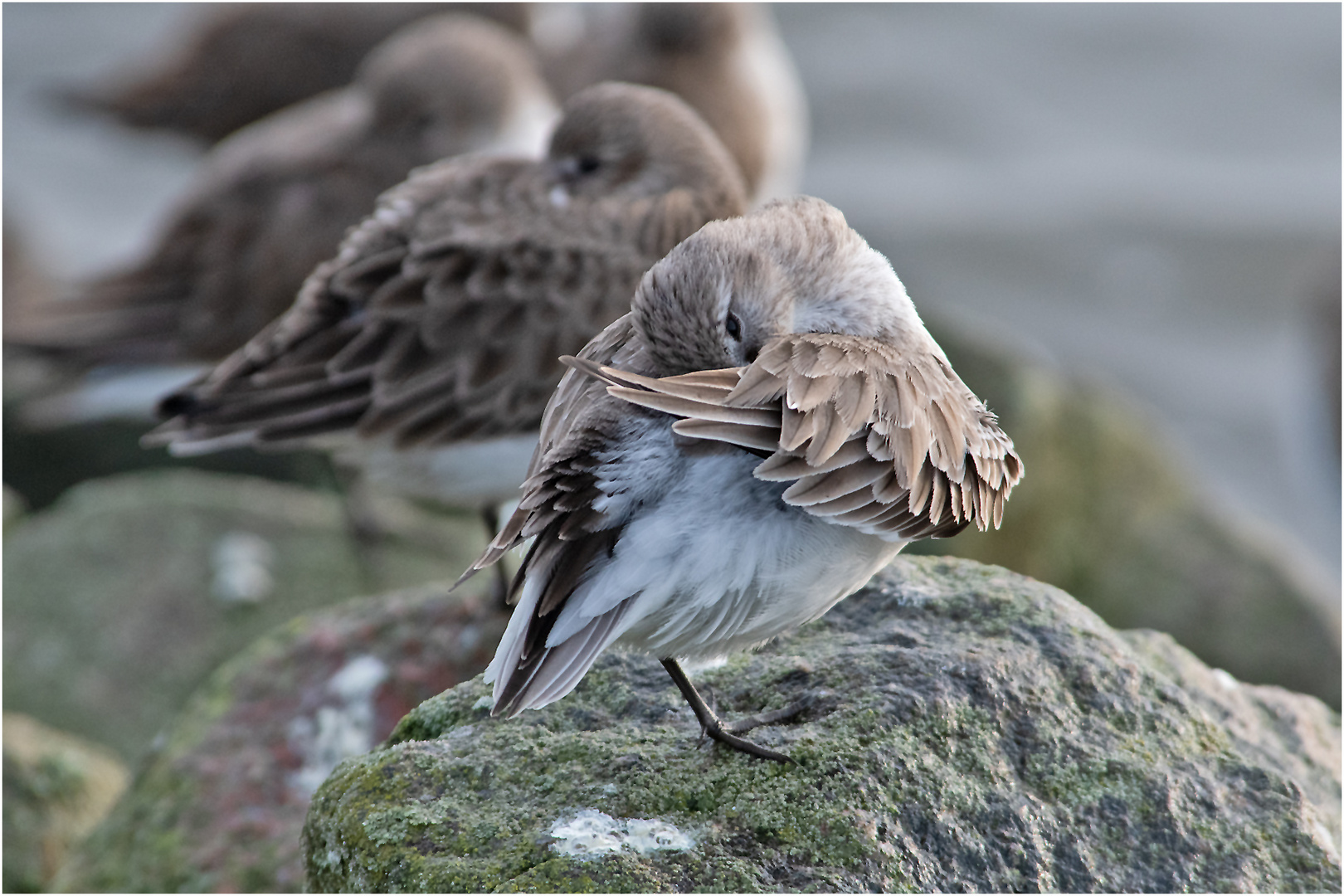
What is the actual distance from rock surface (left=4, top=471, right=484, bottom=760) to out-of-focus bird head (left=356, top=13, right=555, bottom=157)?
204cm

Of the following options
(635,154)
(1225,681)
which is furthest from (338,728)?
(1225,681)

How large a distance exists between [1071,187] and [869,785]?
479 inches

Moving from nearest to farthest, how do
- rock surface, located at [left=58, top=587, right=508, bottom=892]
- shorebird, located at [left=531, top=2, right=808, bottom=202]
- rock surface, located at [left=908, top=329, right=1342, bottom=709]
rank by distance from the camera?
rock surface, located at [left=58, top=587, right=508, bottom=892] < rock surface, located at [left=908, top=329, right=1342, bottom=709] < shorebird, located at [left=531, top=2, right=808, bottom=202]

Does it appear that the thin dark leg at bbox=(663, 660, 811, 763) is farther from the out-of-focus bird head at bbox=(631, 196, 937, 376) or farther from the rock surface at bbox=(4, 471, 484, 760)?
the rock surface at bbox=(4, 471, 484, 760)

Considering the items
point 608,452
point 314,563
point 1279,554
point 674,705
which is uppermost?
point 608,452

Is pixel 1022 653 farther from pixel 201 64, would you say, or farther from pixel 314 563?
pixel 201 64

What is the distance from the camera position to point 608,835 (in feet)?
9.61

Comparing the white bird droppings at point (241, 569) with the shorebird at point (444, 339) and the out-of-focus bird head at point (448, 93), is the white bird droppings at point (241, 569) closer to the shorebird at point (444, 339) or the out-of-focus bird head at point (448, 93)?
the shorebird at point (444, 339)

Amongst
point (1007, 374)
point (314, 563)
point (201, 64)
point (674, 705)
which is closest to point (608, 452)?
point (674, 705)

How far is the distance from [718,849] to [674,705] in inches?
24.8

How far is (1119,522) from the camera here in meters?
7.83

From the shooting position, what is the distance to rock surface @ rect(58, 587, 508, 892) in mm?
4105

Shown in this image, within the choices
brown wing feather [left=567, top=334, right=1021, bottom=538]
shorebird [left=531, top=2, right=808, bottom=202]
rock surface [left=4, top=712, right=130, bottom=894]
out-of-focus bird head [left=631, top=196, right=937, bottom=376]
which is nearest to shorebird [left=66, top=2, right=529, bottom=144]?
shorebird [left=531, top=2, right=808, bottom=202]

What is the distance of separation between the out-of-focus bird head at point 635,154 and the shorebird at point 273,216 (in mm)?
1760
